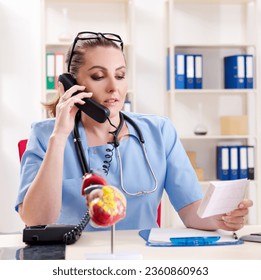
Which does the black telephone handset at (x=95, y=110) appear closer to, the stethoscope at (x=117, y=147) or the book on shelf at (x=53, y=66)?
the stethoscope at (x=117, y=147)

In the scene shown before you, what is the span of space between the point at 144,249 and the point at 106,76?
2.17 ft

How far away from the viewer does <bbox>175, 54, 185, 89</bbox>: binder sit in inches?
186

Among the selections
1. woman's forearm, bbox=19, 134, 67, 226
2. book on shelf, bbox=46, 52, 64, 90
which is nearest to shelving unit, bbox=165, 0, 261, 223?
book on shelf, bbox=46, 52, 64, 90

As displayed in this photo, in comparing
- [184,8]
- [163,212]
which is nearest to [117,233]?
[163,212]

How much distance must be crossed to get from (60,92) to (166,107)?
2.93m

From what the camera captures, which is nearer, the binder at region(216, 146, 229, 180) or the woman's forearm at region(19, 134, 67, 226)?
the woman's forearm at region(19, 134, 67, 226)

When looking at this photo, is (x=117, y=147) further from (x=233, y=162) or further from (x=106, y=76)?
(x=233, y=162)

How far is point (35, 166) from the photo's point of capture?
1988mm

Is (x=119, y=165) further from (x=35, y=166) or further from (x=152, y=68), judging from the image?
(x=152, y=68)

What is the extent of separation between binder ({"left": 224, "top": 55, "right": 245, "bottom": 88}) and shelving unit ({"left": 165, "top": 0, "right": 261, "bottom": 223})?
15 centimetres

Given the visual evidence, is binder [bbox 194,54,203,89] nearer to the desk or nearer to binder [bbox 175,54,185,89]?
binder [bbox 175,54,185,89]

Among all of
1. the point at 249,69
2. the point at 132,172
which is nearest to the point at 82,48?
the point at 132,172

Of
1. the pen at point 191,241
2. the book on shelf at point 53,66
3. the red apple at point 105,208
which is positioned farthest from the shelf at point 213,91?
the red apple at point 105,208

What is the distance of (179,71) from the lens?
4.74 meters
